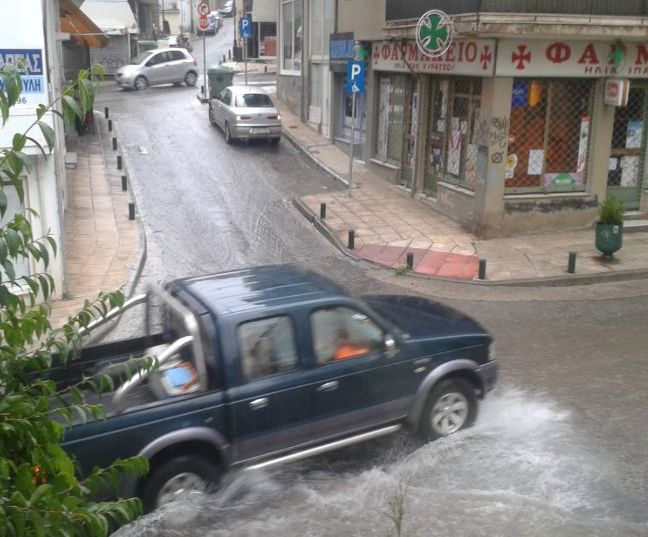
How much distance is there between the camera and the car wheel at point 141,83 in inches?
1342

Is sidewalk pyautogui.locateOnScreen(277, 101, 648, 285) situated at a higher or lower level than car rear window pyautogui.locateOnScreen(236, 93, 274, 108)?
lower

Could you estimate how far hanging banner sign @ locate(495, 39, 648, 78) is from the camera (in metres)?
14.5

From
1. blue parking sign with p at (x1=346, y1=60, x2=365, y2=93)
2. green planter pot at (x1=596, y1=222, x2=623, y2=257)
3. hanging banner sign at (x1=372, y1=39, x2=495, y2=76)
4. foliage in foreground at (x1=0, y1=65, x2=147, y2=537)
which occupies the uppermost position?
hanging banner sign at (x1=372, y1=39, x2=495, y2=76)

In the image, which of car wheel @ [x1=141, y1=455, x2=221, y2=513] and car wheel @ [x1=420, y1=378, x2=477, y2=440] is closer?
car wheel @ [x1=141, y1=455, x2=221, y2=513]

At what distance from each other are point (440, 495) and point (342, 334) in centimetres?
160

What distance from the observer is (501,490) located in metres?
6.72

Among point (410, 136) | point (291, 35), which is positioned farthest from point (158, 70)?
point (410, 136)

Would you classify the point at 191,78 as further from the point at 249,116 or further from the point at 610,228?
the point at 610,228

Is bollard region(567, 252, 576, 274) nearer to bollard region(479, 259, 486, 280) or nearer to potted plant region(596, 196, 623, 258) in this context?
potted plant region(596, 196, 623, 258)

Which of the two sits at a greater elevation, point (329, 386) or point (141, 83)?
point (141, 83)

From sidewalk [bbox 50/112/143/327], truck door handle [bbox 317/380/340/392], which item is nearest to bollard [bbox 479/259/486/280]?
sidewalk [bbox 50/112/143/327]

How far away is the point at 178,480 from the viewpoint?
611cm

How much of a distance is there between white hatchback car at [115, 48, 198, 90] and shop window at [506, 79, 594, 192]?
22708 mm

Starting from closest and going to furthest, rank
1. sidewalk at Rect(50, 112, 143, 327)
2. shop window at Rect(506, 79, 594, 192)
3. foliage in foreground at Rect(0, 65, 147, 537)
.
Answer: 1. foliage in foreground at Rect(0, 65, 147, 537)
2. sidewalk at Rect(50, 112, 143, 327)
3. shop window at Rect(506, 79, 594, 192)
